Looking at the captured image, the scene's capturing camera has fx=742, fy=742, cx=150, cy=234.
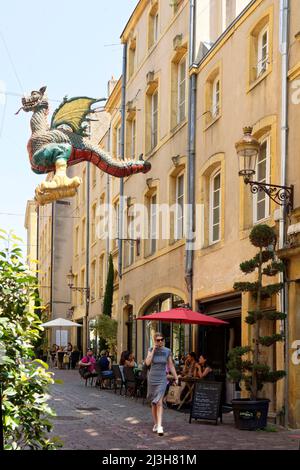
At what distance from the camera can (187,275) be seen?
64.0ft

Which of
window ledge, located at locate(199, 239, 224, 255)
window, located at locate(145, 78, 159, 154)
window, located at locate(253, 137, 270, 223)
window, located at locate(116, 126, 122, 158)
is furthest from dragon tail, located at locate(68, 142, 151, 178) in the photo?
window, located at locate(116, 126, 122, 158)

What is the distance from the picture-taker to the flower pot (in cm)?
1230

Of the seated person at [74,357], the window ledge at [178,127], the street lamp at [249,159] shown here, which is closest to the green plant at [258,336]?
the street lamp at [249,159]

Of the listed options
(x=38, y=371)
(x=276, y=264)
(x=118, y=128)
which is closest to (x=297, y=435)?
(x=276, y=264)

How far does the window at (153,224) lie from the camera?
940 inches

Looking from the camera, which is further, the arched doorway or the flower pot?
the arched doorway

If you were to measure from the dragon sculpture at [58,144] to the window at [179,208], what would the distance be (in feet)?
32.8

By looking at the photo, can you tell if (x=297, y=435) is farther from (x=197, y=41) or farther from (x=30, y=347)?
(x=197, y=41)

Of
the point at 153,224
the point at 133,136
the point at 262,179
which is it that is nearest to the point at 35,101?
the point at 262,179

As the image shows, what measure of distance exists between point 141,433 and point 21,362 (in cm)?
673

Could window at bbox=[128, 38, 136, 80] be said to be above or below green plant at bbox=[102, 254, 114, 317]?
above

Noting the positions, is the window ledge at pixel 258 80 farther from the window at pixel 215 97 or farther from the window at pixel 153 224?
the window at pixel 153 224

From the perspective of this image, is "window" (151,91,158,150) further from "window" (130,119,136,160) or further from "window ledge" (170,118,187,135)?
"window ledge" (170,118,187,135)
